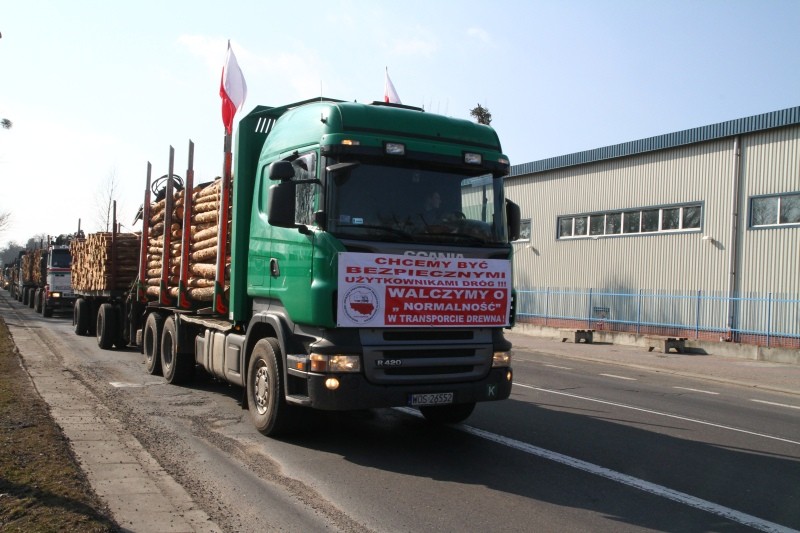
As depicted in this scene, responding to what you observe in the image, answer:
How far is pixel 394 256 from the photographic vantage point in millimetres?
6875

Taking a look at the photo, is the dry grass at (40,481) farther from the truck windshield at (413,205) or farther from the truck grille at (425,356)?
the truck windshield at (413,205)

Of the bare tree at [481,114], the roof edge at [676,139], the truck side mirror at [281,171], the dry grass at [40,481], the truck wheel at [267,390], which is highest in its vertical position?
the bare tree at [481,114]

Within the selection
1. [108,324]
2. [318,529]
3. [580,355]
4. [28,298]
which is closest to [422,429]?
[318,529]

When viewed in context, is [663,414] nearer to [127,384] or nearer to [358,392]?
[358,392]

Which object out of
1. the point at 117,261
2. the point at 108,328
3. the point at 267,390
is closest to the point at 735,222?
the point at 117,261

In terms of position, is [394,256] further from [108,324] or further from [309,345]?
[108,324]

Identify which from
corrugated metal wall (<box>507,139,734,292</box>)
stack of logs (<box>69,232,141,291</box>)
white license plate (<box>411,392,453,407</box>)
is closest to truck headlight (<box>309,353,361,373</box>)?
white license plate (<box>411,392,453,407</box>)

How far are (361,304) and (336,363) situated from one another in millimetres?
567

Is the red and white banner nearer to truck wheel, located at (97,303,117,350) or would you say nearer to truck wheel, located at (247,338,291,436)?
truck wheel, located at (247,338,291,436)

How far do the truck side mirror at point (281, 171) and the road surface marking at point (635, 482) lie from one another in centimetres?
347

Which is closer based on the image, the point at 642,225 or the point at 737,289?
the point at 737,289

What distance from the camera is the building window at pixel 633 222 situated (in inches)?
971

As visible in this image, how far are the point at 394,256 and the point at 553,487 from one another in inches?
95.0

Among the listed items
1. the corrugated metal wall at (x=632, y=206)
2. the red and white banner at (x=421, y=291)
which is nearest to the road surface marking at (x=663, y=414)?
the red and white banner at (x=421, y=291)
